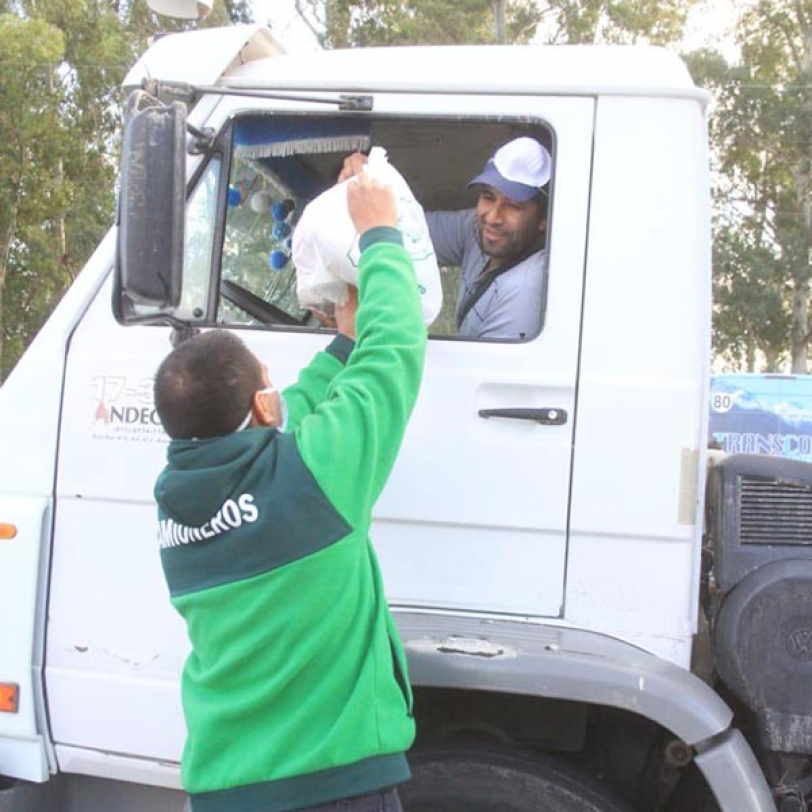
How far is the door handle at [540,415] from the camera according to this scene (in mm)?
2105

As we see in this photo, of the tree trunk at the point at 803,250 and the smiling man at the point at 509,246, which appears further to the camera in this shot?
the tree trunk at the point at 803,250

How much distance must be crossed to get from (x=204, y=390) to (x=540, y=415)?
0.80 m

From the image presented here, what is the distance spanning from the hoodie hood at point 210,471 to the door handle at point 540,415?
627mm

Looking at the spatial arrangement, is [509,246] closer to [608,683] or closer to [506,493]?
[506,493]

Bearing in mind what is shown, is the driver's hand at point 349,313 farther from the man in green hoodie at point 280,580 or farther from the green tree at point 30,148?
the green tree at point 30,148

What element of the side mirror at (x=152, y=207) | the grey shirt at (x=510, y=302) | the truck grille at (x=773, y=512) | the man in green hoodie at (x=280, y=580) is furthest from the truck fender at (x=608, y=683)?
the side mirror at (x=152, y=207)

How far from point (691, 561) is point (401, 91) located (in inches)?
50.4

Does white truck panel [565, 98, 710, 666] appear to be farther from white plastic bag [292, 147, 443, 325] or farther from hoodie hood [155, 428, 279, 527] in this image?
hoodie hood [155, 428, 279, 527]

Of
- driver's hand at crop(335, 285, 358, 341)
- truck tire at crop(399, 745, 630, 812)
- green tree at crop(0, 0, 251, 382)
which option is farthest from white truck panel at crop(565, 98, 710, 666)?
green tree at crop(0, 0, 251, 382)

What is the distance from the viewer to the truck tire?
2062 mm

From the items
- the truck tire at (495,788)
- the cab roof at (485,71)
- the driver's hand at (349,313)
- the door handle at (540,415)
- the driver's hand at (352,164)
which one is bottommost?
A: the truck tire at (495,788)

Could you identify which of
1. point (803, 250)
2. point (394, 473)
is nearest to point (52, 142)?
point (394, 473)

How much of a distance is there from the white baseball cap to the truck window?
0.08 ft

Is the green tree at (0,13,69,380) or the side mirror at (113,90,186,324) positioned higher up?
the green tree at (0,13,69,380)
